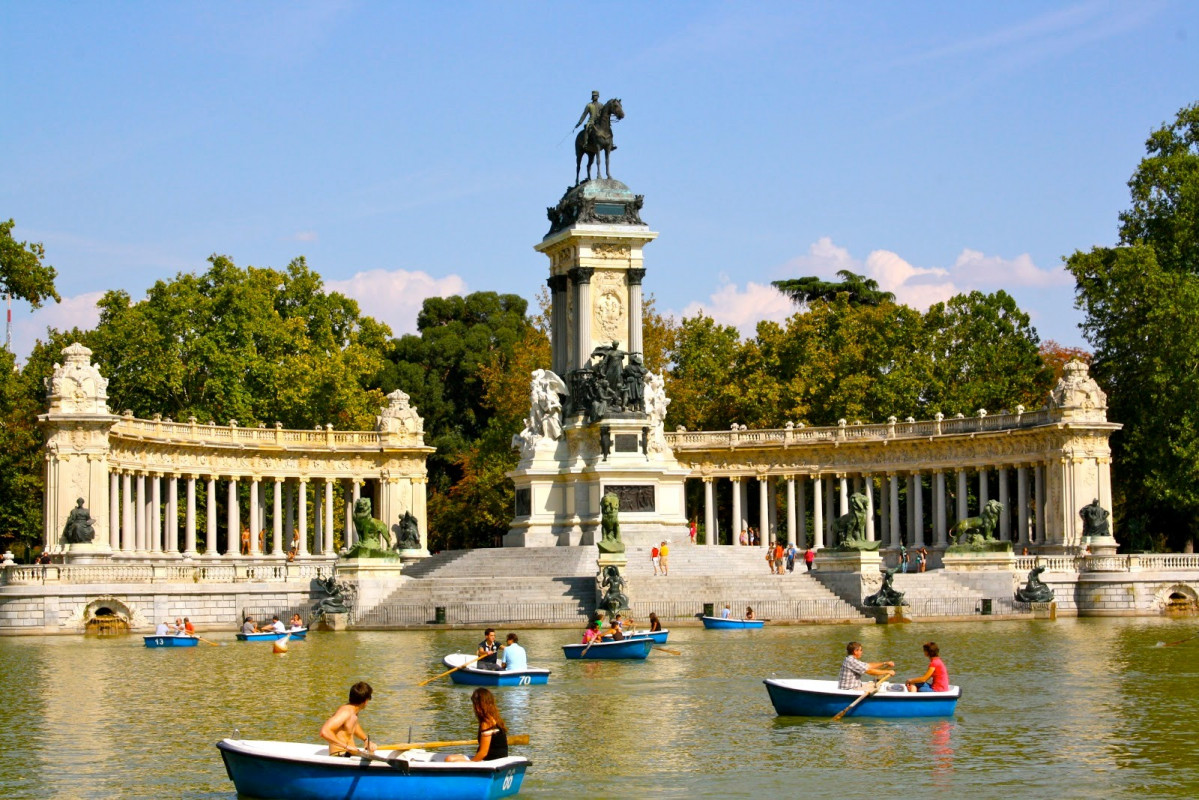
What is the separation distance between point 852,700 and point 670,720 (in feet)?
9.26

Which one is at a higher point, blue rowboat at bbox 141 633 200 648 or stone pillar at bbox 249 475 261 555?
stone pillar at bbox 249 475 261 555

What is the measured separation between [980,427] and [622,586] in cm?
2839

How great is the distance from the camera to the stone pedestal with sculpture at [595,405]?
59.8 metres

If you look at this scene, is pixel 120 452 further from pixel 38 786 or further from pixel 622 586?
pixel 38 786

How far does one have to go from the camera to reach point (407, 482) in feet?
262

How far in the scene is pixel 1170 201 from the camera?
7662cm

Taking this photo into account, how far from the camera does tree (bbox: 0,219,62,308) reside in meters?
67.2

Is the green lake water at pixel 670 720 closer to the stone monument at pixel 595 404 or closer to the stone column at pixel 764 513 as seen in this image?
the stone monument at pixel 595 404

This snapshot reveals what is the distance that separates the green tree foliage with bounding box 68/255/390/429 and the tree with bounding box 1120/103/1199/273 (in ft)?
121

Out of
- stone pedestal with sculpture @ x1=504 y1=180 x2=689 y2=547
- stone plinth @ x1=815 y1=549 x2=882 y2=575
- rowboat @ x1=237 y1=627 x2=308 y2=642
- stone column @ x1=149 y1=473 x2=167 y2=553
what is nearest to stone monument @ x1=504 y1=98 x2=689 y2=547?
stone pedestal with sculpture @ x1=504 y1=180 x2=689 y2=547

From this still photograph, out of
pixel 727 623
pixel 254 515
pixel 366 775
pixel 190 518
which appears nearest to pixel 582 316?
pixel 727 623

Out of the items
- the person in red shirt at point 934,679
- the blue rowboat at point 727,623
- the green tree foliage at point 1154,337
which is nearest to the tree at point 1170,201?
the green tree foliage at point 1154,337

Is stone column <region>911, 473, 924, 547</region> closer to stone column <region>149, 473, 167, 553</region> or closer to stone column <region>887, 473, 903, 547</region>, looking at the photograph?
stone column <region>887, 473, 903, 547</region>

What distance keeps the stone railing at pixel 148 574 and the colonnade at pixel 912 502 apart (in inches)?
741
